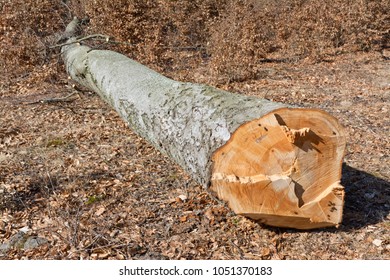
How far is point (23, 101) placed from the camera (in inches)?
271

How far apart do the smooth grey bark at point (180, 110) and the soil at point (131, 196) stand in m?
0.37

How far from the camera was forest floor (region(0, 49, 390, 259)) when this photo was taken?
3381mm

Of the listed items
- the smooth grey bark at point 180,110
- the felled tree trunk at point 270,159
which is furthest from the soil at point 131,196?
the smooth grey bark at point 180,110

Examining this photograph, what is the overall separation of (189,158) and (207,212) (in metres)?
0.52

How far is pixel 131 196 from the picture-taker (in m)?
4.10

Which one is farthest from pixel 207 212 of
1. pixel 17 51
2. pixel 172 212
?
pixel 17 51

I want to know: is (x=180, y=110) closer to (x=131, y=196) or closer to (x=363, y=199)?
(x=131, y=196)

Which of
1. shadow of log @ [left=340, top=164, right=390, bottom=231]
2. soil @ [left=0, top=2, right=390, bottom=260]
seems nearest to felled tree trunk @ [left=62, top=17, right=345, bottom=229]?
soil @ [left=0, top=2, right=390, bottom=260]

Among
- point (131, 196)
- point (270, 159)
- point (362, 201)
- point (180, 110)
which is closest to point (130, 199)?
point (131, 196)

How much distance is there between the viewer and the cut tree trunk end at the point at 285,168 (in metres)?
3.23

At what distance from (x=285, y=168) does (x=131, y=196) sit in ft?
5.18

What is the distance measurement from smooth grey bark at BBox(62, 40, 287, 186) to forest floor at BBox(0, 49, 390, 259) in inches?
13.9

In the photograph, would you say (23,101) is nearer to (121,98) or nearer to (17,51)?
(17,51)

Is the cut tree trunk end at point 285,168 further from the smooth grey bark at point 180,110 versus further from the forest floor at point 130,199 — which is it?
the forest floor at point 130,199
